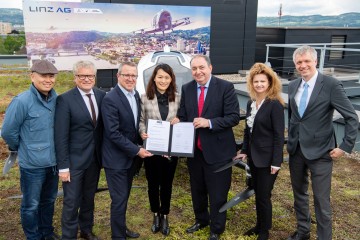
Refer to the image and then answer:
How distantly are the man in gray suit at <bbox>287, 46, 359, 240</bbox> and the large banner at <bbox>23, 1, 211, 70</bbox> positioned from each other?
35.0 feet

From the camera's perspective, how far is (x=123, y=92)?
3125mm

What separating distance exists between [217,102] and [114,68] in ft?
34.8

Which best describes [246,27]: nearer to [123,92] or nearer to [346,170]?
[346,170]

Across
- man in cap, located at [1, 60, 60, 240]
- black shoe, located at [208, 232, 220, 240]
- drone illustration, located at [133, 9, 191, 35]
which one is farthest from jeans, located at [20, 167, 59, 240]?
drone illustration, located at [133, 9, 191, 35]

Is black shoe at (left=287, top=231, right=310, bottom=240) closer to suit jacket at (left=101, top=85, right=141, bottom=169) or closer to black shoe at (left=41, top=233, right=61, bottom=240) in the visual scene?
suit jacket at (left=101, top=85, right=141, bottom=169)

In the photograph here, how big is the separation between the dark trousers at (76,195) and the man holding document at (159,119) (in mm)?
547

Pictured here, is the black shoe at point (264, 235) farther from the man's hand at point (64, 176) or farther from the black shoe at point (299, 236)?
the man's hand at point (64, 176)

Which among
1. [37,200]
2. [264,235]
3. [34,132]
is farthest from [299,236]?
[34,132]

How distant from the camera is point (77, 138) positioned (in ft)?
9.95

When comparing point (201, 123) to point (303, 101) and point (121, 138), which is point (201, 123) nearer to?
point (121, 138)

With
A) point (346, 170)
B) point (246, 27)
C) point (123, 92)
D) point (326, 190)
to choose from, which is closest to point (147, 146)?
point (123, 92)

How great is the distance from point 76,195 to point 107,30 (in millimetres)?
10926

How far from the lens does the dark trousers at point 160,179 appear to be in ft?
11.1

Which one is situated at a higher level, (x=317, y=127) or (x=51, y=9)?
(x=51, y=9)
